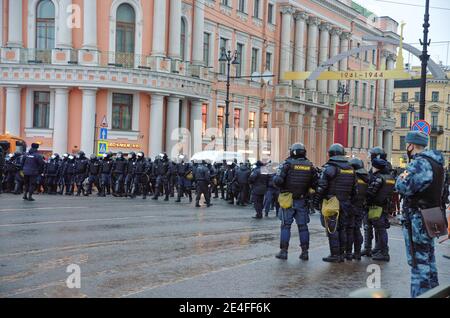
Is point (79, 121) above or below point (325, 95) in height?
below

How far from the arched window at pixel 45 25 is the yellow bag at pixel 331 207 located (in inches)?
1139

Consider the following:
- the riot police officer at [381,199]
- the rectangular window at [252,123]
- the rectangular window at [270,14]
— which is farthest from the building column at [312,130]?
the riot police officer at [381,199]

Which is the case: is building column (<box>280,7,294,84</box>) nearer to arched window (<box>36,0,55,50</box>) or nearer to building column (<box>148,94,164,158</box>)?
building column (<box>148,94,164,158</box>)

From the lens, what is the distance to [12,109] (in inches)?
1401

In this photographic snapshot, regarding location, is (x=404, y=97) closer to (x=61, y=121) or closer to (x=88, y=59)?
(x=88, y=59)

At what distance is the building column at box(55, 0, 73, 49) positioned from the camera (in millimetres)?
34406

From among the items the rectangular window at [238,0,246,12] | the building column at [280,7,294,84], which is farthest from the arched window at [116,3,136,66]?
the building column at [280,7,294,84]

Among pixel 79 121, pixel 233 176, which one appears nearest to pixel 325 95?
pixel 79 121

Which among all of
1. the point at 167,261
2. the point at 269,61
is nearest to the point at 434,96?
the point at 269,61

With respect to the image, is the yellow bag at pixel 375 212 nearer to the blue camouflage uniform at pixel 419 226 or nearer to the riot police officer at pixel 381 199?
the riot police officer at pixel 381 199

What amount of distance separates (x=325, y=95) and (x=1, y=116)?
107ft

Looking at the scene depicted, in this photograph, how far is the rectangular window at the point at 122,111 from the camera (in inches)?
1427
